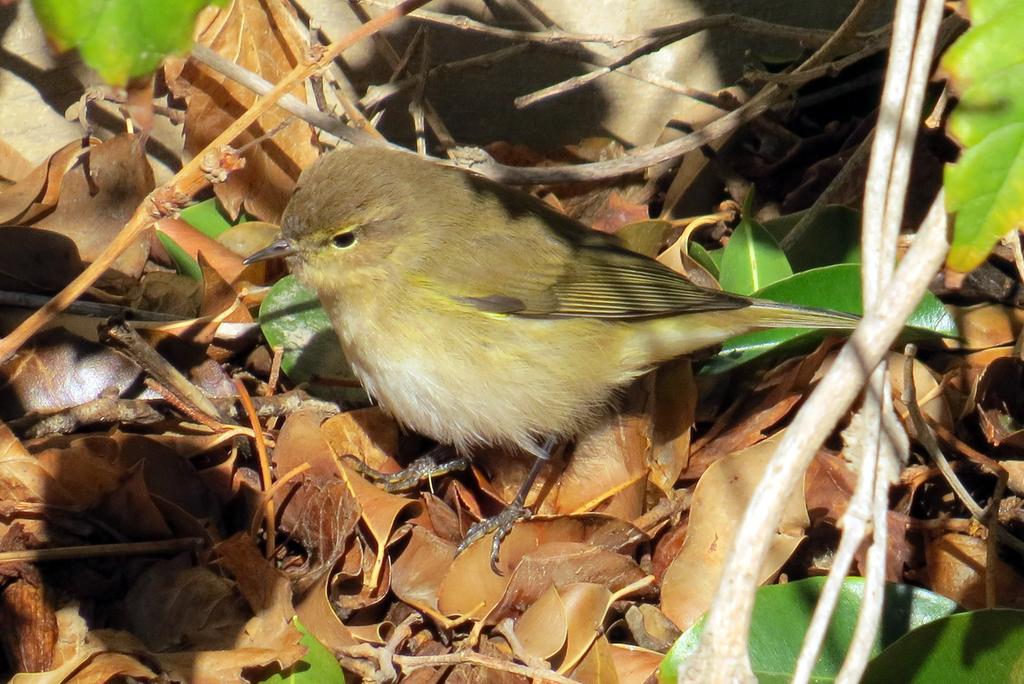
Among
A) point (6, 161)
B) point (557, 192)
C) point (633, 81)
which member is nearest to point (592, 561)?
point (557, 192)

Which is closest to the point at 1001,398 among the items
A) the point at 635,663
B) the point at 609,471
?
the point at 609,471

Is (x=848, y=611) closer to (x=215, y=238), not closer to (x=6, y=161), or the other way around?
(x=215, y=238)

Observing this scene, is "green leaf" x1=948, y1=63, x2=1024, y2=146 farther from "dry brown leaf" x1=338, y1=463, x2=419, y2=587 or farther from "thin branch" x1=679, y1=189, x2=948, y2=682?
"dry brown leaf" x1=338, y1=463, x2=419, y2=587

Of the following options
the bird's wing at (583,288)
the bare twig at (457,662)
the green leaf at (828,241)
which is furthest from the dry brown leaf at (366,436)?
the green leaf at (828,241)

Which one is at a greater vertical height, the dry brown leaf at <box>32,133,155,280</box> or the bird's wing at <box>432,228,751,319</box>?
the dry brown leaf at <box>32,133,155,280</box>

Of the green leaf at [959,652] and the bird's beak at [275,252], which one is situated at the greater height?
the bird's beak at [275,252]

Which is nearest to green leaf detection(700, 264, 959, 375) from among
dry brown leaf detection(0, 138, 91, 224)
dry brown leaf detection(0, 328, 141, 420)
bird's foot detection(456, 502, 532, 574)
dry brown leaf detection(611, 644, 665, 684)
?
bird's foot detection(456, 502, 532, 574)

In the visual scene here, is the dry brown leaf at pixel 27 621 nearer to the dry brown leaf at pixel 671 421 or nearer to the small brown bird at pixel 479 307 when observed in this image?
the small brown bird at pixel 479 307
